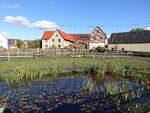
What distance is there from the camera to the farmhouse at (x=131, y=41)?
127 feet

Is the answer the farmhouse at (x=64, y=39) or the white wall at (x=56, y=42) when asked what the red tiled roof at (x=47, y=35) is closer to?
the farmhouse at (x=64, y=39)

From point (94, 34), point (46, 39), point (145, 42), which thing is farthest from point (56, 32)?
point (145, 42)

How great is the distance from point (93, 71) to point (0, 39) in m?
50.2

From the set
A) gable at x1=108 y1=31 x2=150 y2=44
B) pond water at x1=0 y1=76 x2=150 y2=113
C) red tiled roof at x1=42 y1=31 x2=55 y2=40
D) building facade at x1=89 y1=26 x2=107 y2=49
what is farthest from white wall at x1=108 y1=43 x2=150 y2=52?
pond water at x1=0 y1=76 x2=150 y2=113

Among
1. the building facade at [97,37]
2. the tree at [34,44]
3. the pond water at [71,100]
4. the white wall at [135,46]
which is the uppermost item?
the building facade at [97,37]

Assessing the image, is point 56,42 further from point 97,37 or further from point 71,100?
point 71,100

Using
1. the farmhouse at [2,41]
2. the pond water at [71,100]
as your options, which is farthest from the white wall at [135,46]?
the farmhouse at [2,41]

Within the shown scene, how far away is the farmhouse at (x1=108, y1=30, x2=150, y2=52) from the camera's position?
38625mm

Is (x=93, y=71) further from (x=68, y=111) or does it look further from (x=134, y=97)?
(x=68, y=111)

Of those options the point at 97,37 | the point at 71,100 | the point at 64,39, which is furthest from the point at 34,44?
the point at 71,100

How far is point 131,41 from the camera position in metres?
42.2

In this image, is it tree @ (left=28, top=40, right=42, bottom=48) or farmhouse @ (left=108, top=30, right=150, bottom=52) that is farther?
tree @ (left=28, top=40, right=42, bottom=48)

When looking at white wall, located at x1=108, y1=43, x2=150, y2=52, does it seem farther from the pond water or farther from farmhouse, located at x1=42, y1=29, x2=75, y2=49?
the pond water

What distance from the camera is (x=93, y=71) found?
36.2ft
